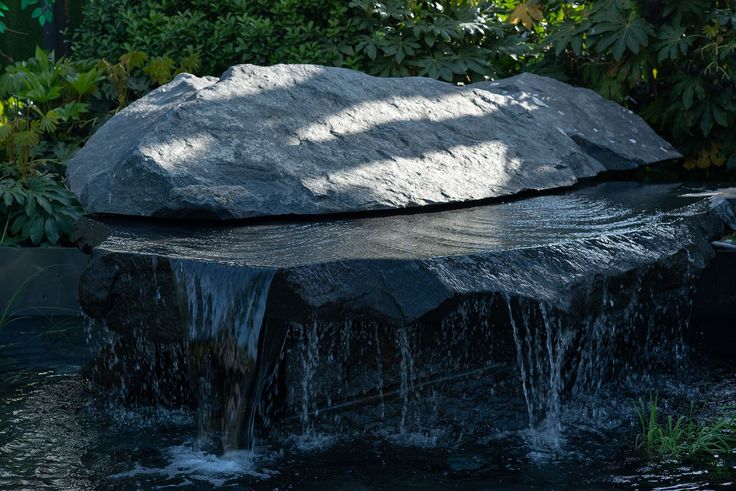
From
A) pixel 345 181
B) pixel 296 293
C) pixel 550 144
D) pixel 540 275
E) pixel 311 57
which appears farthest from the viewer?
pixel 311 57

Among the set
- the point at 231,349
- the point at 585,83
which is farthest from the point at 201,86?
the point at 585,83

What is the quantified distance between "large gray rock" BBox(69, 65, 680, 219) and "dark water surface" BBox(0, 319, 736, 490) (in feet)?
3.85

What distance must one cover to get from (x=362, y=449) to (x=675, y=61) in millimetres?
4966

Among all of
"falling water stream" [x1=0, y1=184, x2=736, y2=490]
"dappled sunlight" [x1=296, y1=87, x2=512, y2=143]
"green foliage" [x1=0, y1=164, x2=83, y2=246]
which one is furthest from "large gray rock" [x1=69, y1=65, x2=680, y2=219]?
"green foliage" [x1=0, y1=164, x2=83, y2=246]

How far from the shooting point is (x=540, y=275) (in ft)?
14.6

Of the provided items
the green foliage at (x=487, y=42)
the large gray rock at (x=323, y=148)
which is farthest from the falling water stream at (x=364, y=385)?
the green foliage at (x=487, y=42)

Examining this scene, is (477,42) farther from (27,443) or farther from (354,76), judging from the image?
(27,443)

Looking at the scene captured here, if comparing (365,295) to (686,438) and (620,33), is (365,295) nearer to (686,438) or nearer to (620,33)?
(686,438)

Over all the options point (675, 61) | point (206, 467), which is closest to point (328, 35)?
point (675, 61)

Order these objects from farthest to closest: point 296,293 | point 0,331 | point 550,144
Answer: point 550,144, point 0,331, point 296,293

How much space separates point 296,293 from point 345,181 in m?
1.60

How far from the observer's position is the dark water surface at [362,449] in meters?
4.01

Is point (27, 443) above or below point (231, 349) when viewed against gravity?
below

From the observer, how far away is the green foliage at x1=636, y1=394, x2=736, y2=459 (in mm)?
4281
